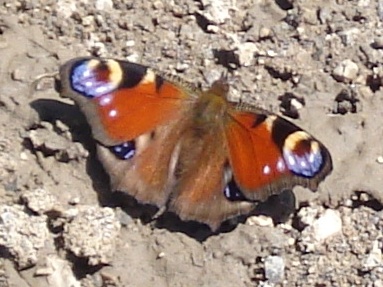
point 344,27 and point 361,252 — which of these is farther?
point 344,27

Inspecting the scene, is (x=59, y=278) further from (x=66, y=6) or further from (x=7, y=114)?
(x=66, y=6)

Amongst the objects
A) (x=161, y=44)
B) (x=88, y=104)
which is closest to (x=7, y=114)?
(x=88, y=104)

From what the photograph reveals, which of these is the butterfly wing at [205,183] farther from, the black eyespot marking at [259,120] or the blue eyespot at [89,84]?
the blue eyespot at [89,84]

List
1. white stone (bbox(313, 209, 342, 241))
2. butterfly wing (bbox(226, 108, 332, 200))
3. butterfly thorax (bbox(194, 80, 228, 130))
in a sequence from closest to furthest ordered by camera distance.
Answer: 1. butterfly wing (bbox(226, 108, 332, 200))
2. white stone (bbox(313, 209, 342, 241))
3. butterfly thorax (bbox(194, 80, 228, 130))

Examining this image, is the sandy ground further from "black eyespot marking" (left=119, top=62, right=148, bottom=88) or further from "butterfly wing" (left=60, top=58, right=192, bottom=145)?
"black eyespot marking" (left=119, top=62, right=148, bottom=88)

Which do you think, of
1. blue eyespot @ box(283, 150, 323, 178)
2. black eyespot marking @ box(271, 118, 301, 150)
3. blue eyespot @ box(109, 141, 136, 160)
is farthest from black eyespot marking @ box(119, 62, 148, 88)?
blue eyespot @ box(283, 150, 323, 178)

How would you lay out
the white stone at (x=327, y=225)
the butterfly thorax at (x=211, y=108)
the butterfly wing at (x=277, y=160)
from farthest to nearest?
the butterfly thorax at (x=211, y=108) → the white stone at (x=327, y=225) → the butterfly wing at (x=277, y=160)

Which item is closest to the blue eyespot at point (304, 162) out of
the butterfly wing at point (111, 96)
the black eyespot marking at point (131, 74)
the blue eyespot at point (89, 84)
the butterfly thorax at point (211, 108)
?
the butterfly thorax at point (211, 108)

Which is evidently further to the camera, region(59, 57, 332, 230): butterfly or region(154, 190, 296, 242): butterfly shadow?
region(154, 190, 296, 242): butterfly shadow
